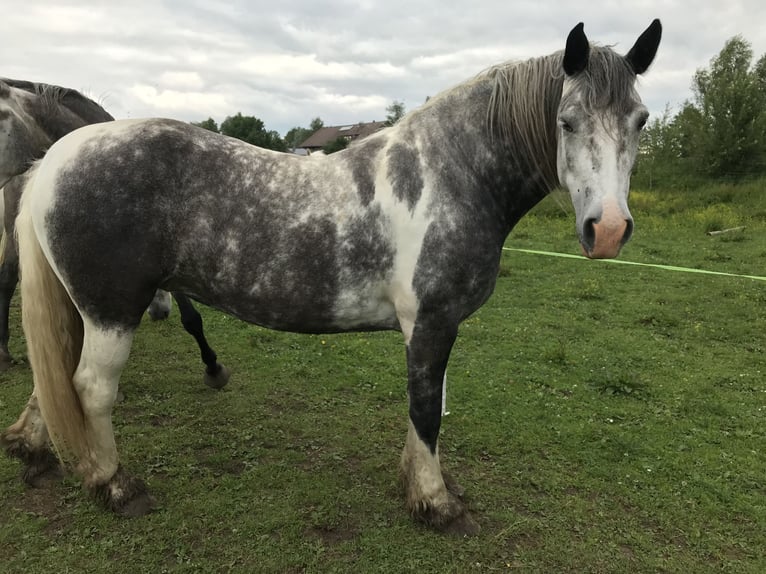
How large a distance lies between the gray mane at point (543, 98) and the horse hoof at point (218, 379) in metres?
2.91

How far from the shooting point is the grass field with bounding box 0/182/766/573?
242 cm

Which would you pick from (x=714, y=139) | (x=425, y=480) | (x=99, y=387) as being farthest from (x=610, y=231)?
(x=714, y=139)

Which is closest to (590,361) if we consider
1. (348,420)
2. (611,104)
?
(348,420)

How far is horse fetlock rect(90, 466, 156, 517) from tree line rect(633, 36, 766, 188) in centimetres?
2303

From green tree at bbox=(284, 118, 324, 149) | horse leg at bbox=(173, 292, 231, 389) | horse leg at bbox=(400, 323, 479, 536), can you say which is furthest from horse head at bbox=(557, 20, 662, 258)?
green tree at bbox=(284, 118, 324, 149)

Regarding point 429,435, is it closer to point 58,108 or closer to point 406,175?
point 406,175

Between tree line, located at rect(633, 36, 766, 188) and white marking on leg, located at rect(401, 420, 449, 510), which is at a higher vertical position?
tree line, located at rect(633, 36, 766, 188)

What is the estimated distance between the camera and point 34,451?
2852 millimetres

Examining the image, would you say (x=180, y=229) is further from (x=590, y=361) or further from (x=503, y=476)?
(x=590, y=361)

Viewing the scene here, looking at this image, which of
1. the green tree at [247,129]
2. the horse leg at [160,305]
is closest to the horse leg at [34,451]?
the horse leg at [160,305]

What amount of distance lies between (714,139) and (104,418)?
89.4 feet

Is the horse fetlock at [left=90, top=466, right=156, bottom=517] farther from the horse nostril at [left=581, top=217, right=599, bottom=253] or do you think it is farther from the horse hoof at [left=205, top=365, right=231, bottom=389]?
the horse nostril at [left=581, top=217, right=599, bottom=253]

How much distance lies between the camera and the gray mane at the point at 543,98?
197 cm

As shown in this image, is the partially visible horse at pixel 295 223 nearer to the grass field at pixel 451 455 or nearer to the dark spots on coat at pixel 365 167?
the dark spots on coat at pixel 365 167
